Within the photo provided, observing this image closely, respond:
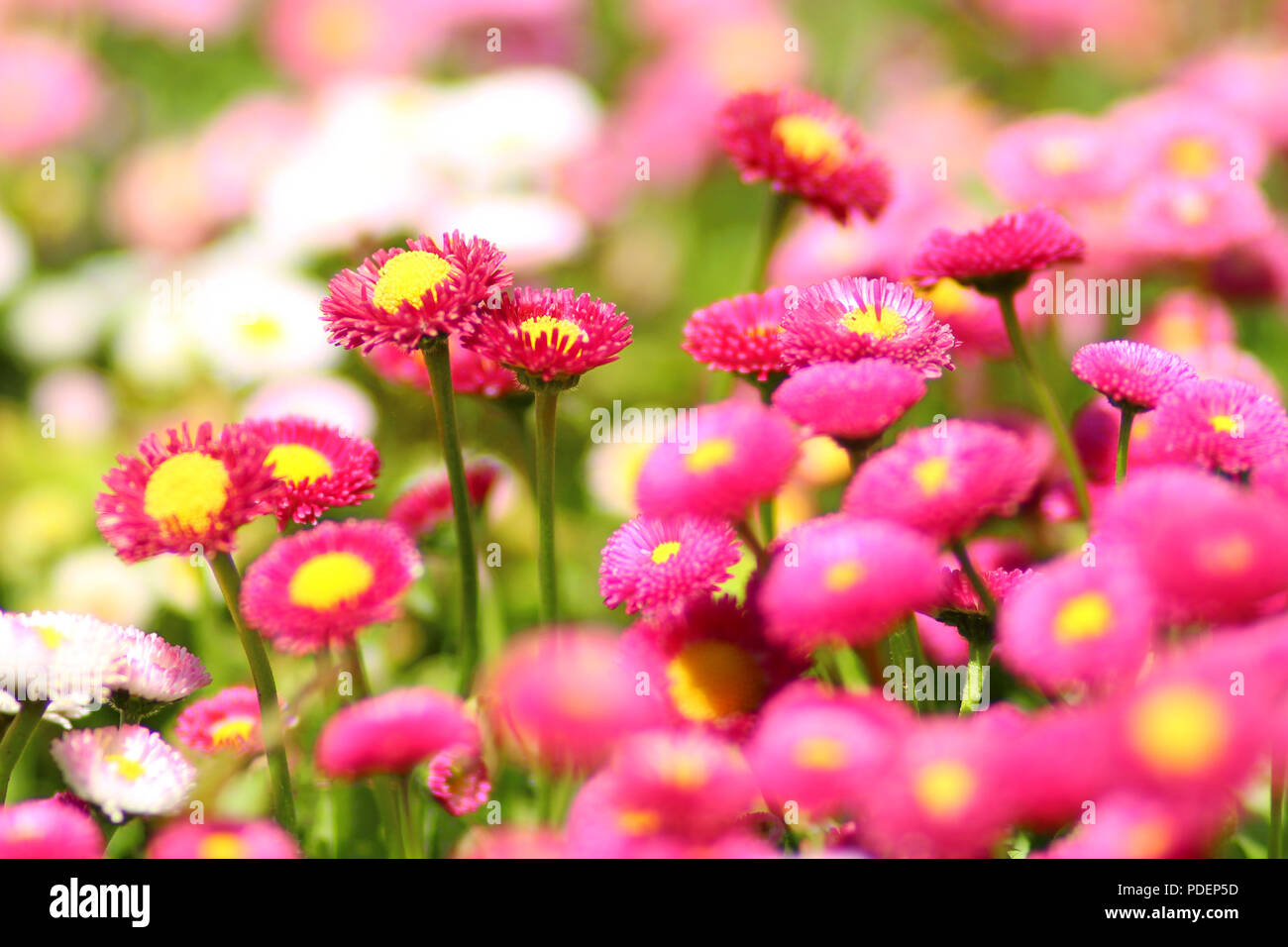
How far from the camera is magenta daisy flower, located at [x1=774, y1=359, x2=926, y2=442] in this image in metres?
0.54

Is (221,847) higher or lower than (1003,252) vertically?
lower

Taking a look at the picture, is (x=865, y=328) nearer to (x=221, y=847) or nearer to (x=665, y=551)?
(x=665, y=551)

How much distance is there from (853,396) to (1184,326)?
0.59 meters

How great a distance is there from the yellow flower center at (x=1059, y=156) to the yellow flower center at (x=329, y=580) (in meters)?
A: 0.73

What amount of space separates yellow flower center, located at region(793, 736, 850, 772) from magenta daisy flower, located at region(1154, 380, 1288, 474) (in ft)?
0.79

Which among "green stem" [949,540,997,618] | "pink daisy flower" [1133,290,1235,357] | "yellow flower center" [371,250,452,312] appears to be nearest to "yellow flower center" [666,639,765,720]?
"green stem" [949,540,997,618]

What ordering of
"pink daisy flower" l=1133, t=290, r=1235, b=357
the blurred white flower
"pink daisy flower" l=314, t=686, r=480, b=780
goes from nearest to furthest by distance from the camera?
1. "pink daisy flower" l=314, t=686, r=480, b=780
2. "pink daisy flower" l=1133, t=290, r=1235, b=357
3. the blurred white flower

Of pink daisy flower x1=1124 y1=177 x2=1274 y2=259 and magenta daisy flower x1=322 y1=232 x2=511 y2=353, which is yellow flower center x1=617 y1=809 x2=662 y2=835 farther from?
pink daisy flower x1=1124 y1=177 x2=1274 y2=259

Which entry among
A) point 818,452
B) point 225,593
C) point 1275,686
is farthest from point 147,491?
point 818,452

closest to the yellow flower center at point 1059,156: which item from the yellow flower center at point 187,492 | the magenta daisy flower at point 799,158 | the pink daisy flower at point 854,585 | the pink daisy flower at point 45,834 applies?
the magenta daisy flower at point 799,158

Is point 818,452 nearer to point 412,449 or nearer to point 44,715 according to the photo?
point 412,449

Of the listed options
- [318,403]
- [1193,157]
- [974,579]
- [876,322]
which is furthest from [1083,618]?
[318,403]

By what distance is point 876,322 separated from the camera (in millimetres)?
597

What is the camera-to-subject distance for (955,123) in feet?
5.77
